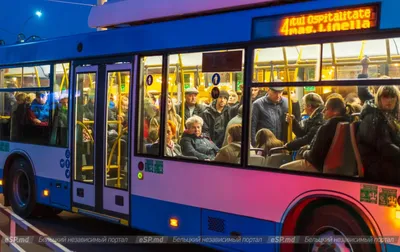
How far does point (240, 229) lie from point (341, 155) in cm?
143

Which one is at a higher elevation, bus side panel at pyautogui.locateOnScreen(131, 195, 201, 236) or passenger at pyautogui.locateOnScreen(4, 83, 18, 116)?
passenger at pyautogui.locateOnScreen(4, 83, 18, 116)

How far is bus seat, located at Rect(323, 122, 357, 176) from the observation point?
16.6ft

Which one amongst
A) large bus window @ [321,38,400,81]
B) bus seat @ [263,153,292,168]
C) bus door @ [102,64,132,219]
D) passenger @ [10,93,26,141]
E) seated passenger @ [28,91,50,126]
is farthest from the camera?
passenger @ [10,93,26,141]

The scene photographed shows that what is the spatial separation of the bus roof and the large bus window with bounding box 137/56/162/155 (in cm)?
62

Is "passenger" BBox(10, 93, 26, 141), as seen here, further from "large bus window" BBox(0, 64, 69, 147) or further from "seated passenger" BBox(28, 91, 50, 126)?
"seated passenger" BBox(28, 91, 50, 126)

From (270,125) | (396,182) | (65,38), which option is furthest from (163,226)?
(65,38)

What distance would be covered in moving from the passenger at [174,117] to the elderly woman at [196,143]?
0.41 feet

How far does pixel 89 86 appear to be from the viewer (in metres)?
8.22

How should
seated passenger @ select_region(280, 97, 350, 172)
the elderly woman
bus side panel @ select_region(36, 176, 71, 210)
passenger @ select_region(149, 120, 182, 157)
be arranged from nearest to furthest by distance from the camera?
seated passenger @ select_region(280, 97, 350, 172) < the elderly woman < passenger @ select_region(149, 120, 182, 157) < bus side panel @ select_region(36, 176, 71, 210)

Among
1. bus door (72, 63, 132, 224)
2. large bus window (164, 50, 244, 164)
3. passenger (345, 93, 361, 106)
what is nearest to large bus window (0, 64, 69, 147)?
bus door (72, 63, 132, 224)

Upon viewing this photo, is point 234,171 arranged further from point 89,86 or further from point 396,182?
point 89,86

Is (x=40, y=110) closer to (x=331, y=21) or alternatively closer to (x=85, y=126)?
(x=85, y=126)

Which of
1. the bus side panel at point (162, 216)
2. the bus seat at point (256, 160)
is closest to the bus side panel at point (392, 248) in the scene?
the bus seat at point (256, 160)

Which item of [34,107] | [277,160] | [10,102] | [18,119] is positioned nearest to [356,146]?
[277,160]
